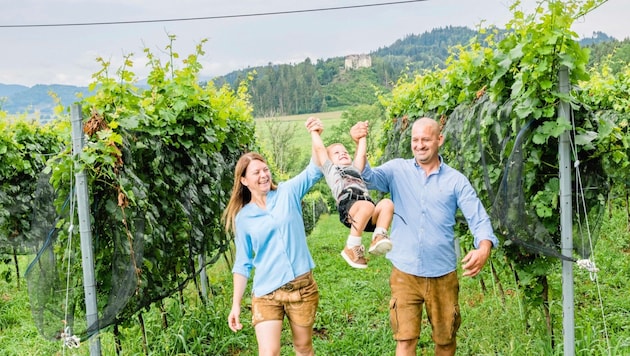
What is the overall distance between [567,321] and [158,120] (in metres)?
3.12

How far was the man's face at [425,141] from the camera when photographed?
3.22 metres

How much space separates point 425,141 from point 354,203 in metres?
0.59

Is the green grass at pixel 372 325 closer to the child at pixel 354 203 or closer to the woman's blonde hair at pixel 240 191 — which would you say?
the woman's blonde hair at pixel 240 191

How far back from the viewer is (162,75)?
4.59 metres

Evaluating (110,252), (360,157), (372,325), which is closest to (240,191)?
(360,157)

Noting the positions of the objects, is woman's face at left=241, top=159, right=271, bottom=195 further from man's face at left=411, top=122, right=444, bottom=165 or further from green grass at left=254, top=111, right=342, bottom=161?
green grass at left=254, top=111, right=342, bottom=161

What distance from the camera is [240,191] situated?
3428 millimetres

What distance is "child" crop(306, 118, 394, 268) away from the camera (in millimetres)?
3000

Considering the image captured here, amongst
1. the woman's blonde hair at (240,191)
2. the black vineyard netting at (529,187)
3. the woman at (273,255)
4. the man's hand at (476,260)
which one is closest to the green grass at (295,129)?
the black vineyard netting at (529,187)

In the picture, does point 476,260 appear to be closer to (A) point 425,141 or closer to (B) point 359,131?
(A) point 425,141

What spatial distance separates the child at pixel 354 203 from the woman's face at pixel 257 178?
312 mm

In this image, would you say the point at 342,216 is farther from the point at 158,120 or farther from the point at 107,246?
the point at 158,120

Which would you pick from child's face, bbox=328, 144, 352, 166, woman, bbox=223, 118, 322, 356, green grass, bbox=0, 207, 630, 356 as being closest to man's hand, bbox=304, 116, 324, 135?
woman, bbox=223, 118, 322, 356

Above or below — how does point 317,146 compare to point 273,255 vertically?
above
